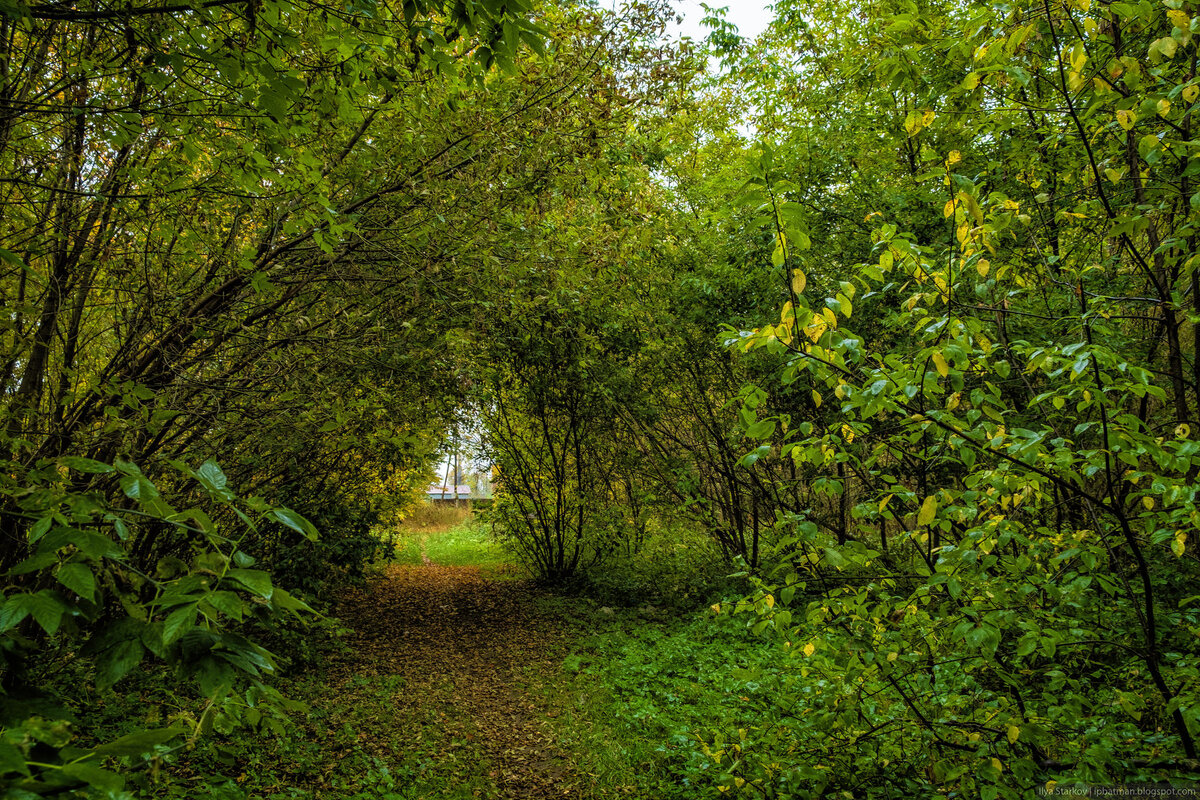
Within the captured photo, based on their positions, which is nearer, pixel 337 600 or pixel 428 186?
pixel 428 186

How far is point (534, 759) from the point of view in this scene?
517 centimetres

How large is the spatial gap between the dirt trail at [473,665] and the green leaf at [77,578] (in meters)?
3.87

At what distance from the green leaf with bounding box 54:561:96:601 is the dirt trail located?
3869mm

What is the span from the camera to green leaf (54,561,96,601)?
4.02 ft

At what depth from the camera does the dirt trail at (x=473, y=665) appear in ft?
16.4

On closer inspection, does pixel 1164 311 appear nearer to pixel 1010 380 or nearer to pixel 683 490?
pixel 1010 380

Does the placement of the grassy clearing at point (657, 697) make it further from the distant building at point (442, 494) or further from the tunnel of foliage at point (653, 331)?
the distant building at point (442, 494)

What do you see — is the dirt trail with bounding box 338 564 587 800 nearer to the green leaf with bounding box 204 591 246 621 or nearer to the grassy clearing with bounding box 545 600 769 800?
the grassy clearing with bounding box 545 600 769 800

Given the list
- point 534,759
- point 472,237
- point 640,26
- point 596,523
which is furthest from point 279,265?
point 596,523

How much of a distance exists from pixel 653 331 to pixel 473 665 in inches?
186

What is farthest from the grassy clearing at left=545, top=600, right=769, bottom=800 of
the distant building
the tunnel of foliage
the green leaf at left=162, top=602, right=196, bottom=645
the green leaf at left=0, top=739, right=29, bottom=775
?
Result: the distant building

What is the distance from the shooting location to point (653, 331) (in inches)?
350

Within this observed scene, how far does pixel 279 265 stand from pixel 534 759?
4148mm

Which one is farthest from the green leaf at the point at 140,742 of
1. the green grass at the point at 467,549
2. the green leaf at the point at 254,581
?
the green grass at the point at 467,549
